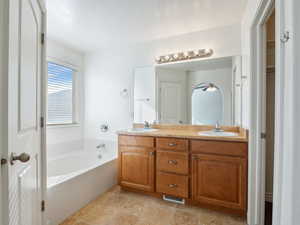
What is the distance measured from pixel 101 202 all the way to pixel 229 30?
2.84 m

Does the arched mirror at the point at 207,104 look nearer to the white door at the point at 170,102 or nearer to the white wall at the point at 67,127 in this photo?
the white door at the point at 170,102

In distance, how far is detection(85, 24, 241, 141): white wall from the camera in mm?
2527

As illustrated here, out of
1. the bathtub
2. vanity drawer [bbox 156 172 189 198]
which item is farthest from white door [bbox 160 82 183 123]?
the bathtub

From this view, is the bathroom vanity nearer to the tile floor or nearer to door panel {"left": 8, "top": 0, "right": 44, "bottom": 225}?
the tile floor

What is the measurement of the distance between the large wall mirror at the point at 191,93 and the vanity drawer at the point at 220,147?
21.4 inches

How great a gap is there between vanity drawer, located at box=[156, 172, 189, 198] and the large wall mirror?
85 cm

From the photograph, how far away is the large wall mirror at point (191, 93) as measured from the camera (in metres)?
2.29

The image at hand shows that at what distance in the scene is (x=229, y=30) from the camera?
228cm

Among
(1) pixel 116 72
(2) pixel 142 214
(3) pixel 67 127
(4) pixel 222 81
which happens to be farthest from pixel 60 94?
(4) pixel 222 81

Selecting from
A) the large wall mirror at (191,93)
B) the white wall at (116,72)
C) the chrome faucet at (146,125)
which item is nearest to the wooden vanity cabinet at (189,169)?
the chrome faucet at (146,125)

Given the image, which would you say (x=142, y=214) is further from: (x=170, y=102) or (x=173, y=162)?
(x=170, y=102)

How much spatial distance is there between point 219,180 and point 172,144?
0.64m

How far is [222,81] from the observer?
235cm

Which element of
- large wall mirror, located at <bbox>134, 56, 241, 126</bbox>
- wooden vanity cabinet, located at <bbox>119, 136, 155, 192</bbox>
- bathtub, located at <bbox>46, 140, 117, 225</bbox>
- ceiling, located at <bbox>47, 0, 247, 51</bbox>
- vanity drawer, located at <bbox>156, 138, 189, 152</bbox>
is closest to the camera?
bathtub, located at <bbox>46, 140, 117, 225</bbox>
